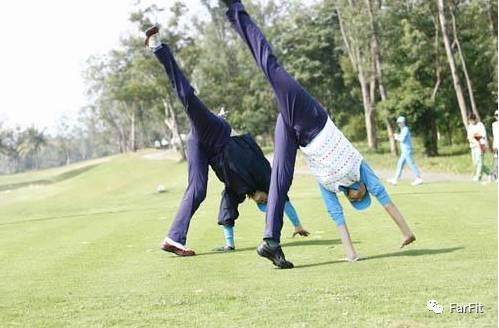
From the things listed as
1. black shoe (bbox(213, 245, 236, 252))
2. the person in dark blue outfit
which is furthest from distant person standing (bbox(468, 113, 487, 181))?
the person in dark blue outfit

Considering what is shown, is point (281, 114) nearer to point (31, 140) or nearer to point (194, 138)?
point (194, 138)

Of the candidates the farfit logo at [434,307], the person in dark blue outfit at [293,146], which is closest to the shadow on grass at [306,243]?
the person in dark blue outfit at [293,146]

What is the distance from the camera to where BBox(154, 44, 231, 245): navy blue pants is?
10438mm

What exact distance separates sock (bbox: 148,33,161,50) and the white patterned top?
2491mm

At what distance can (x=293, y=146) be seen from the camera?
8836 millimetres

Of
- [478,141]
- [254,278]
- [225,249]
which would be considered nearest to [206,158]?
[225,249]

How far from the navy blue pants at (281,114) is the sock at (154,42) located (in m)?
1.55

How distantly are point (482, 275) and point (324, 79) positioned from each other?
62.5 metres

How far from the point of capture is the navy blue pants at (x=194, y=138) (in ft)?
34.2

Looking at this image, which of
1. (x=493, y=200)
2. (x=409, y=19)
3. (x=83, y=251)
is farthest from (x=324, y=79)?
(x=83, y=251)

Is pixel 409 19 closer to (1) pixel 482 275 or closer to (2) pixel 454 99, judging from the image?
(2) pixel 454 99

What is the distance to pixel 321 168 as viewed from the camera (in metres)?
8.95

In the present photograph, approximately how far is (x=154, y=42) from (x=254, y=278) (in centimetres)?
358

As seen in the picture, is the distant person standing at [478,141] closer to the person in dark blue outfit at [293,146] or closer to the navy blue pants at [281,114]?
the person in dark blue outfit at [293,146]
